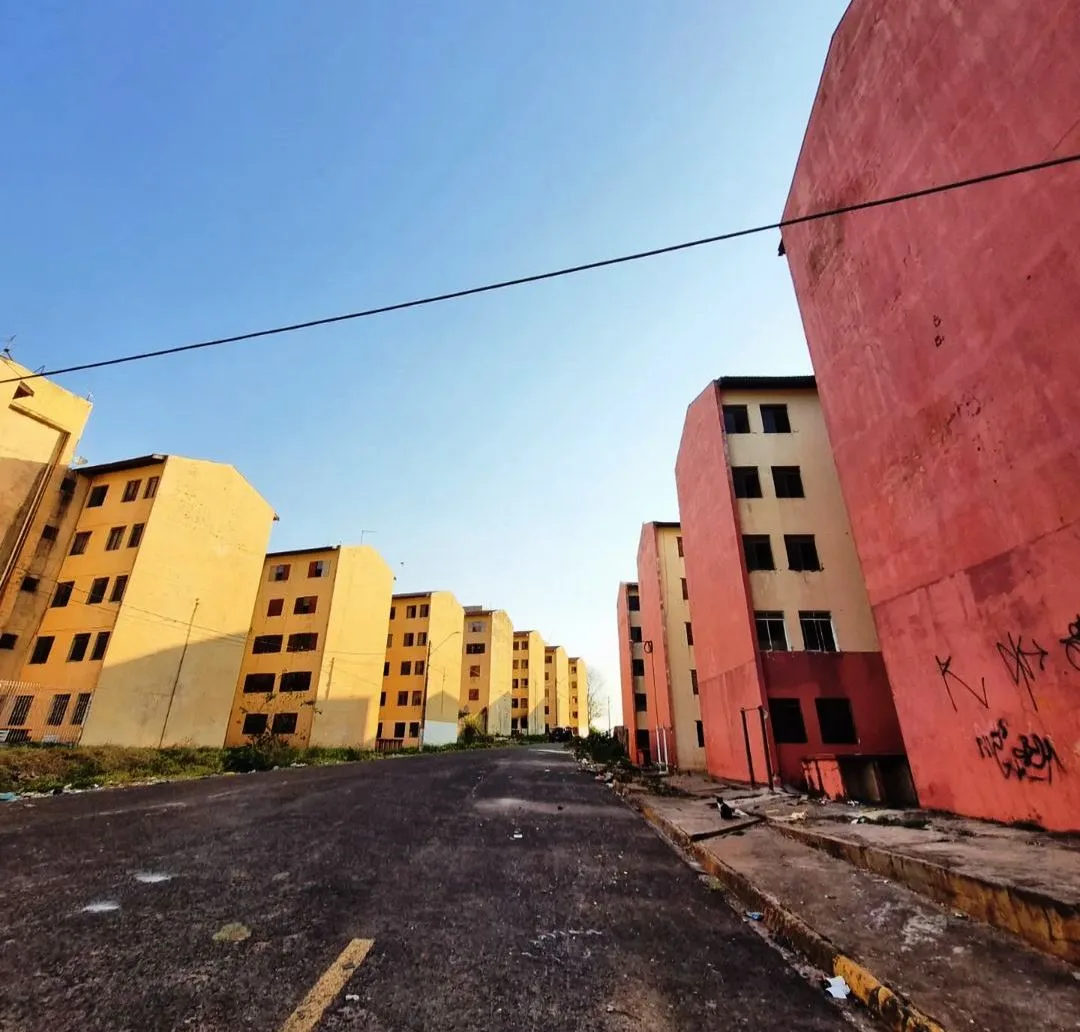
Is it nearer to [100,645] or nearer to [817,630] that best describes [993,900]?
[817,630]

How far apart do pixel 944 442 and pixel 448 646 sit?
51.3 metres

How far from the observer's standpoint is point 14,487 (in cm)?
2586

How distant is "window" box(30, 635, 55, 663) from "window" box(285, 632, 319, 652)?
12843 mm

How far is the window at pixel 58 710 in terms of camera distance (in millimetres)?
23750

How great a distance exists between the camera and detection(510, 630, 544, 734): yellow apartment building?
75.1 meters

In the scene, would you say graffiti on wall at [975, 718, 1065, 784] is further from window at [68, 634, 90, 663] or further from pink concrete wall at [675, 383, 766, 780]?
window at [68, 634, 90, 663]

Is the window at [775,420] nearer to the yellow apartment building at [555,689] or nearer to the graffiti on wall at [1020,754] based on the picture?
the graffiti on wall at [1020,754]

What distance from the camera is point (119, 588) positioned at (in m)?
26.4

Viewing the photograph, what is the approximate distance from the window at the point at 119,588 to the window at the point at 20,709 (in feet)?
16.4

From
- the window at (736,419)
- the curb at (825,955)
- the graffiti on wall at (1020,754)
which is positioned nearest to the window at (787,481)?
the window at (736,419)

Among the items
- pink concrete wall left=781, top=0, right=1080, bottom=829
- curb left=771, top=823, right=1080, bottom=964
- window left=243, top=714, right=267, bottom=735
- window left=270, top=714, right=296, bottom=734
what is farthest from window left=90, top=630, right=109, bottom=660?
pink concrete wall left=781, top=0, right=1080, bottom=829

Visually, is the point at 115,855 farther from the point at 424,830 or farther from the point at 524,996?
the point at 524,996

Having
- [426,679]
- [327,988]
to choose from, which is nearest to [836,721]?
[327,988]

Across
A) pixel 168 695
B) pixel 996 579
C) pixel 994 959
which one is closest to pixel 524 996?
pixel 994 959
